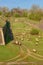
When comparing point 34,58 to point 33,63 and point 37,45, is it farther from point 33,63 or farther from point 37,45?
point 37,45

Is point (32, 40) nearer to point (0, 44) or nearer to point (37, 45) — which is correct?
point (37, 45)

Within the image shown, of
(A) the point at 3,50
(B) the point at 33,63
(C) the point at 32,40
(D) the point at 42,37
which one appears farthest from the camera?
(D) the point at 42,37

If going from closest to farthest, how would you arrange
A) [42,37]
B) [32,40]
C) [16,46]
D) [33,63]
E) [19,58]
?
1. [33,63]
2. [19,58]
3. [16,46]
4. [32,40]
5. [42,37]

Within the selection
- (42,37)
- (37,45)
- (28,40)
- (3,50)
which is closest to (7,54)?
(3,50)

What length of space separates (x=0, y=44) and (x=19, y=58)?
472 centimetres

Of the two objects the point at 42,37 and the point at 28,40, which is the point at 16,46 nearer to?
the point at 28,40

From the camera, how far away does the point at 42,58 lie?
23219 mm

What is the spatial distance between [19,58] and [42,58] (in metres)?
2.48

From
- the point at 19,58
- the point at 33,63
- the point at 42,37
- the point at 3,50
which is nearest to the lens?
the point at 33,63

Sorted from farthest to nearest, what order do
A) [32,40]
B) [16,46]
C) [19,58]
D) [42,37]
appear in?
1. [42,37]
2. [32,40]
3. [16,46]
4. [19,58]

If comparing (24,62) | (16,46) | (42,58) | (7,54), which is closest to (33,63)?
(24,62)

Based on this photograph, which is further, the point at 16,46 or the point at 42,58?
the point at 16,46

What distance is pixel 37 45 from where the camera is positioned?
2811 centimetres

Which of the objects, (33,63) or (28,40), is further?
(28,40)
